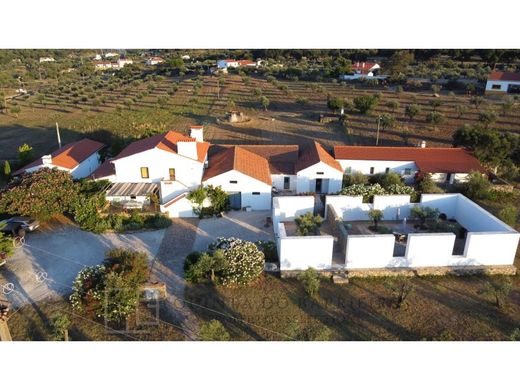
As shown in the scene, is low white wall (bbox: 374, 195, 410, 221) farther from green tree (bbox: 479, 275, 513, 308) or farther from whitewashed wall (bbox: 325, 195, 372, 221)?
green tree (bbox: 479, 275, 513, 308)

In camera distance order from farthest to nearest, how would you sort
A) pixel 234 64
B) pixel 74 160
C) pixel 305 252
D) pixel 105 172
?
pixel 234 64
pixel 74 160
pixel 105 172
pixel 305 252

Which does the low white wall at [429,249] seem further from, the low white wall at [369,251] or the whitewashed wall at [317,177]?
the whitewashed wall at [317,177]

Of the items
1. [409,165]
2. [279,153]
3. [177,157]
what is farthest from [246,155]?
[409,165]

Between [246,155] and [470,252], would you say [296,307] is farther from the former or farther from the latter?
[246,155]

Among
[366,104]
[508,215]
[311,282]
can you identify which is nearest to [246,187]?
[311,282]

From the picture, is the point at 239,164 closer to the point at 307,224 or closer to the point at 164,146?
the point at 164,146
